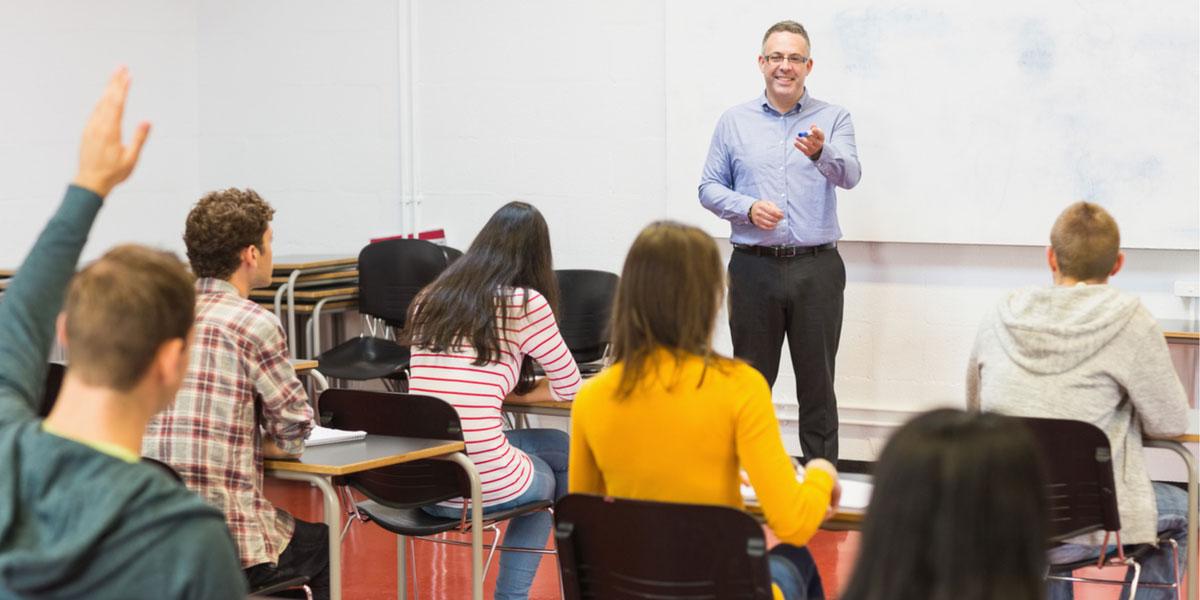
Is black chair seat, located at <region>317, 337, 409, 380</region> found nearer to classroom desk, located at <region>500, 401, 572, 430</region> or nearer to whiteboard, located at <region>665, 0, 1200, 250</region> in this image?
whiteboard, located at <region>665, 0, 1200, 250</region>

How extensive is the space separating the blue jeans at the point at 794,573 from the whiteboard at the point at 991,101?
9.34 ft

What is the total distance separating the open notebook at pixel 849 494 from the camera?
249 centimetres

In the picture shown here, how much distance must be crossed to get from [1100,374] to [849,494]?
73cm

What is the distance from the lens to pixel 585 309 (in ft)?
17.4

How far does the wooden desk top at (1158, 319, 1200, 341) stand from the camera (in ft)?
15.3

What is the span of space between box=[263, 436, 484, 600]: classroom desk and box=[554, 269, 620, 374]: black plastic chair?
6.06 feet

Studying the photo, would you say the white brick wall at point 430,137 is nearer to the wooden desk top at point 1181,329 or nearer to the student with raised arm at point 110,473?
the wooden desk top at point 1181,329

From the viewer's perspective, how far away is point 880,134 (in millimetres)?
5195

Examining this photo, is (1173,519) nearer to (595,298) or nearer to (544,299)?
(544,299)

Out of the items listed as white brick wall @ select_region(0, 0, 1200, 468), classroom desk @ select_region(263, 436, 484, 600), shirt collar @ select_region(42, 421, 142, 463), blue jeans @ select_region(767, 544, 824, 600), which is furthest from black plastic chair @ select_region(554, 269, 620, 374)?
shirt collar @ select_region(42, 421, 142, 463)

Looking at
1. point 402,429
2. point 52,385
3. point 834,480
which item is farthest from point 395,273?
point 834,480

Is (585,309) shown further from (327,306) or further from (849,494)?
(849,494)

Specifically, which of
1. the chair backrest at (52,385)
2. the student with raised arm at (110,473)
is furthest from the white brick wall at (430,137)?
the student with raised arm at (110,473)

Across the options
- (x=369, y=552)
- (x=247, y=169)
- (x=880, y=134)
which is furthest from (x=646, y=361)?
(x=247, y=169)
